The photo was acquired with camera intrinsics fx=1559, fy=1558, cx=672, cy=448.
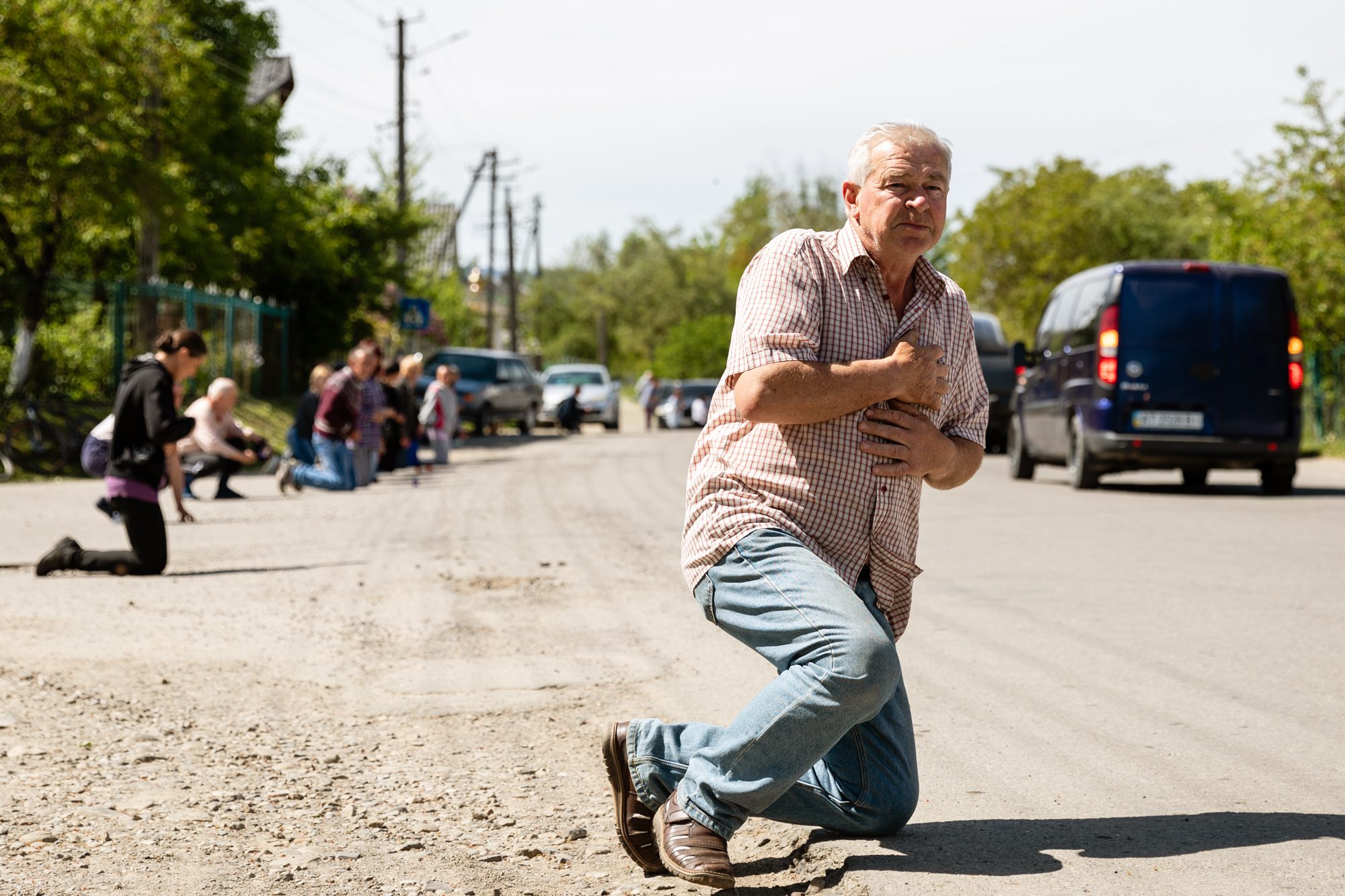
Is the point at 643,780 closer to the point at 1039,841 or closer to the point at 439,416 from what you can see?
the point at 1039,841

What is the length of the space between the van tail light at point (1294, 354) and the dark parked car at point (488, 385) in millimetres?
20467

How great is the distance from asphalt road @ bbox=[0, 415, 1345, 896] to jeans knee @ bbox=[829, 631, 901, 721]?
22.0 inches

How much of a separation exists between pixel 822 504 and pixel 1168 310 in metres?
12.3

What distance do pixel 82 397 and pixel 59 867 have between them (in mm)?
20264

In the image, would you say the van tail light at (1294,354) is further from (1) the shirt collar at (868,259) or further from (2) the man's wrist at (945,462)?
(2) the man's wrist at (945,462)

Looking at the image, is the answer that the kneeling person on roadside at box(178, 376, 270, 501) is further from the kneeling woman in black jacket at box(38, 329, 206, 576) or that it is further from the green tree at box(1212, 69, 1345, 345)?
the green tree at box(1212, 69, 1345, 345)

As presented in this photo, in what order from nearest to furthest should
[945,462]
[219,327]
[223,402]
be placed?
[945,462], [223,402], [219,327]

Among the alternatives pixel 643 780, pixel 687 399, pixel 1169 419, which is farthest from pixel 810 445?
pixel 687 399

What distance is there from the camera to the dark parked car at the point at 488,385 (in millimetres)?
33500

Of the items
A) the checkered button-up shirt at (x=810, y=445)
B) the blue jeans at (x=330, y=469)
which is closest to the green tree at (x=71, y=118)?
the blue jeans at (x=330, y=469)

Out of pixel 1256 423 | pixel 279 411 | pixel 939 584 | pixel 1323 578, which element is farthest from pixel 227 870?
pixel 279 411

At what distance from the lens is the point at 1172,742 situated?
5078mm

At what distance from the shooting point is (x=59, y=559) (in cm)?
972

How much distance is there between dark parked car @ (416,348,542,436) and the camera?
1319 inches
